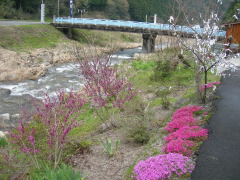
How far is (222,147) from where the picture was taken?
574cm

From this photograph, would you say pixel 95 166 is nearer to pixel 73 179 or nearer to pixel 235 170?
pixel 73 179

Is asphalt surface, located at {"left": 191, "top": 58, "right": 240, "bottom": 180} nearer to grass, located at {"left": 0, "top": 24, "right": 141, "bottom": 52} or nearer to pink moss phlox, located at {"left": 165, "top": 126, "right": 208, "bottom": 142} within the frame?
pink moss phlox, located at {"left": 165, "top": 126, "right": 208, "bottom": 142}

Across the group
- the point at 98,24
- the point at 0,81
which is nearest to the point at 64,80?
the point at 0,81

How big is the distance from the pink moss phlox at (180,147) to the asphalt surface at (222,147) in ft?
0.77

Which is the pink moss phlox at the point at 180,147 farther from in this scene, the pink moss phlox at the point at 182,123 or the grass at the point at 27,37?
the grass at the point at 27,37

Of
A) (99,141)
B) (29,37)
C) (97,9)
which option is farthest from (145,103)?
(97,9)

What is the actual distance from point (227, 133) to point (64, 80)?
13.5 meters

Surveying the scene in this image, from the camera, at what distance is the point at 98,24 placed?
125ft

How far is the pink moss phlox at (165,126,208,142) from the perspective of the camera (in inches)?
241

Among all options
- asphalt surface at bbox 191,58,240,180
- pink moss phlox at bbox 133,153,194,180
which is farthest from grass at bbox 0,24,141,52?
pink moss phlox at bbox 133,153,194,180

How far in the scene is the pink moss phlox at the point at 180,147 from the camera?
5.53 meters

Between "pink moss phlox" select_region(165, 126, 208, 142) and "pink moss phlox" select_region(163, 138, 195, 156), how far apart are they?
0.24 metres

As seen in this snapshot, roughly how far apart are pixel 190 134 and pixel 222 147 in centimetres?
75

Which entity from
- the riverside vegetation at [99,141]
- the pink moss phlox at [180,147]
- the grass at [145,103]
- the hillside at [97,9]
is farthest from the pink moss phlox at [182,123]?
the hillside at [97,9]
